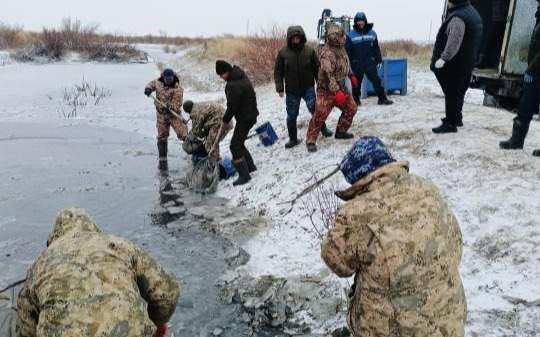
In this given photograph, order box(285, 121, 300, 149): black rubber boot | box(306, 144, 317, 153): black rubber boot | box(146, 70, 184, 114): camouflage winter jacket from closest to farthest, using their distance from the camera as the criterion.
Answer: box(306, 144, 317, 153): black rubber boot
box(285, 121, 300, 149): black rubber boot
box(146, 70, 184, 114): camouflage winter jacket

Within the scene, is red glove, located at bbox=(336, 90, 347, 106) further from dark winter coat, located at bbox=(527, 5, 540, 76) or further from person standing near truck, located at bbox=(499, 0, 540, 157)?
dark winter coat, located at bbox=(527, 5, 540, 76)

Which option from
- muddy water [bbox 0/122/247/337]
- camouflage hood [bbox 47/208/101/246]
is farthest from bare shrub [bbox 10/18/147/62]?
camouflage hood [bbox 47/208/101/246]

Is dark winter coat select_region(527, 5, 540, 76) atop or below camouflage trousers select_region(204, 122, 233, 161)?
atop

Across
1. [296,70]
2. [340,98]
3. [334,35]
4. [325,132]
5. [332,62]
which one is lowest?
Result: [325,132]

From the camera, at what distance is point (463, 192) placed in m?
5.73

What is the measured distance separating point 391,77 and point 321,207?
5.84 m

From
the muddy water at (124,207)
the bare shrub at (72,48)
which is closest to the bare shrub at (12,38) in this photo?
the bare shrub at (72,48)

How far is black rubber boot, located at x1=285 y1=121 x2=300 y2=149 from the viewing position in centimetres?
834

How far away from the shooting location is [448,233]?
2.60 m

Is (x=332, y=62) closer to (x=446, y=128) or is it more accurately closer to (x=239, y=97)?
(x=239, y=97)

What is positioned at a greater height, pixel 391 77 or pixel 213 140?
pixel 391 77

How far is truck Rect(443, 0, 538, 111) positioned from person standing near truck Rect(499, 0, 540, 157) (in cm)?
286

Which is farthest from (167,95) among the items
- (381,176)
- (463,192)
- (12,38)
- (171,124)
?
(12,38)

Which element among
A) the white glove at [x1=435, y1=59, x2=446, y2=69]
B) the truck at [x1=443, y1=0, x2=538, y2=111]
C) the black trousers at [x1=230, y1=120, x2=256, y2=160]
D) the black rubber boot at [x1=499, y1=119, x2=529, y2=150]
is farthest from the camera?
the truck at [x1=443, y1=0, x2=538, y2=111]
